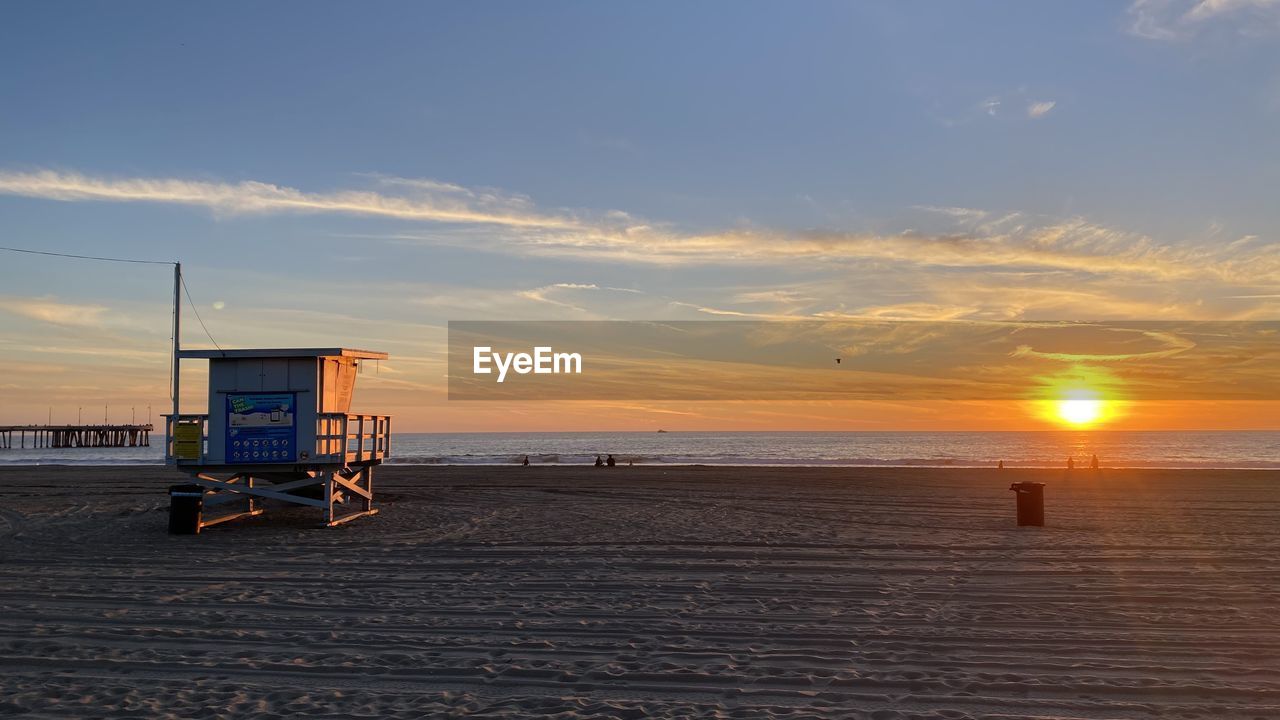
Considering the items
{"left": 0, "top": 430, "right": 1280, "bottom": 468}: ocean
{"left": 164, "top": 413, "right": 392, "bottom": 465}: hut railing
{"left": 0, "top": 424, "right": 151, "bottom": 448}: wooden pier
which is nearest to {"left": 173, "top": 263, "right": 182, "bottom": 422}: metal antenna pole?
{"left": 164, "top": 413, "right": 392, "bottom": 465}: hut railing

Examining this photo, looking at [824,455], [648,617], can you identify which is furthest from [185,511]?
[824,455]

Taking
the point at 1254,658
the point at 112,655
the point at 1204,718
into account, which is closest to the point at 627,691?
the point at 1204,718

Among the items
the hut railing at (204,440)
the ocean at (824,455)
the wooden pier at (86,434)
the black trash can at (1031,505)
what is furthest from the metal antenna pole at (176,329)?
the wooden pier at (86,434)

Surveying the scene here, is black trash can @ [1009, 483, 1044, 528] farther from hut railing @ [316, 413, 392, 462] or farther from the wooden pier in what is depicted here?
the wooden pier

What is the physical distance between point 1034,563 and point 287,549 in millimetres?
11301

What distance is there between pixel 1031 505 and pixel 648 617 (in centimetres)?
1082

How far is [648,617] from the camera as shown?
9.25 meters

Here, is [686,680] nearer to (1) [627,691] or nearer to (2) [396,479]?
(1) [627,691]

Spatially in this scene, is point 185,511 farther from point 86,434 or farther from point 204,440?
point 86,434

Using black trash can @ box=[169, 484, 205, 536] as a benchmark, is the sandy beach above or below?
below

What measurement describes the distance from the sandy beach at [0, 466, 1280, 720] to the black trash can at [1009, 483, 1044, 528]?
15.3 inches

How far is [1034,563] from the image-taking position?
1258 cm

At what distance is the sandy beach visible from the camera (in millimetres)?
6492

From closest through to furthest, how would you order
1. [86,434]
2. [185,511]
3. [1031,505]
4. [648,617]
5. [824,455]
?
[648,617], [185,511], [1031,505], [824,455], [86,434]
